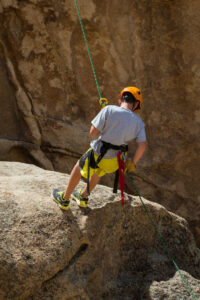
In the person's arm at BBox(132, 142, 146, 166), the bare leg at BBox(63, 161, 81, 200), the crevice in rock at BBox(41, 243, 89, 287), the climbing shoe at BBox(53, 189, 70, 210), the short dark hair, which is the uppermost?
the short dark hair

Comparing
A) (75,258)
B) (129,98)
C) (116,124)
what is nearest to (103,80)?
(129,98)

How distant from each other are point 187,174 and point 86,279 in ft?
12.3

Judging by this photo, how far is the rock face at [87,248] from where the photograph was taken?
2549 millimetres

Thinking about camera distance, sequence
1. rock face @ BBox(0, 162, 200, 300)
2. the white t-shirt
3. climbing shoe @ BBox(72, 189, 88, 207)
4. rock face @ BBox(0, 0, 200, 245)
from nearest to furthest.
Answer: rock face @ BBox(0, 162, 200, 300), the white t-shirt, climbing shoe @ BBox(72, 189, 88, 207), rock face @ BBox(0, 0, 200, 245)

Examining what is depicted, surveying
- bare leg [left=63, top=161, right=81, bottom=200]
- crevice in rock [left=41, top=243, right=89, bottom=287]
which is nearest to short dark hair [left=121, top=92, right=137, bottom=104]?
bare leg [left=63, top=161, right=81, bottom=200]

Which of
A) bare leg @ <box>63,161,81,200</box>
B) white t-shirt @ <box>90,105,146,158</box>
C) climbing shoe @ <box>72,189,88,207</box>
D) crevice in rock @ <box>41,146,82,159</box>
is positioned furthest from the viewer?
crevice in rock @ <box>41,146,82,159</box>

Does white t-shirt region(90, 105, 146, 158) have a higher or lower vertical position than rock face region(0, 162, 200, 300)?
higher

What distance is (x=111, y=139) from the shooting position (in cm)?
287

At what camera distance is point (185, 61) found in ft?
19.1

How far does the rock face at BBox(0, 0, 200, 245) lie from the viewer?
228 inches

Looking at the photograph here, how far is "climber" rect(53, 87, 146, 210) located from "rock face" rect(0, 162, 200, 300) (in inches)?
10.2

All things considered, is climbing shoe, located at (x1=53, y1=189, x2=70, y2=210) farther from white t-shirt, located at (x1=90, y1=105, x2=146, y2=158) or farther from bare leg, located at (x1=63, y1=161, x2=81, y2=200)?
white t-shirt, located at (x1=90, y1=105, x2=146, y2=158)

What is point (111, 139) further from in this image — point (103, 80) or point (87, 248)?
point (103, 80)

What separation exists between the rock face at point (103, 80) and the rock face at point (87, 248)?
2.51 m
